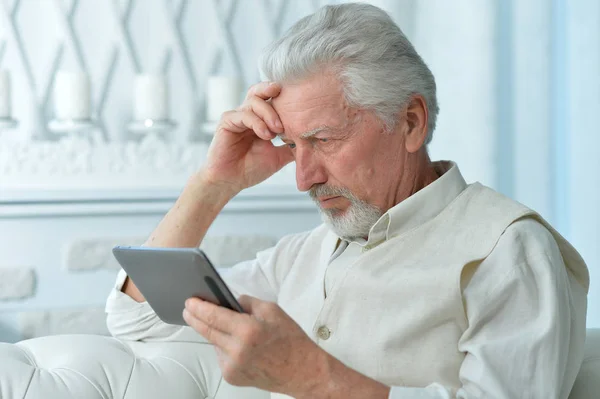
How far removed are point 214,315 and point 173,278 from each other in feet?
0.27

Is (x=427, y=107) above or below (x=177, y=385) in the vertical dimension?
above

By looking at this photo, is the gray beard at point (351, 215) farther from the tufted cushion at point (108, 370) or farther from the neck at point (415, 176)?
the tufted cushion at point (108, 370)

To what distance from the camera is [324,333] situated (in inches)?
50.0

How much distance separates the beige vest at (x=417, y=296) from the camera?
3.85ft

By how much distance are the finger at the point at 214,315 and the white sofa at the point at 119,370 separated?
0.33 metres

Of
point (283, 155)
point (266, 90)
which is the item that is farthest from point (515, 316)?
point (283, 155)

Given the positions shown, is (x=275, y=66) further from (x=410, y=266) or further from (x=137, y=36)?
(x=137, y=36)

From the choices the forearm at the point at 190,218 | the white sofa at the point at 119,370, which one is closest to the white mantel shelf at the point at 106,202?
the forearm at the point at 190,218

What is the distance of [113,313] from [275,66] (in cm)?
51

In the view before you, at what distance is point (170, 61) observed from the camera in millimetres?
2391

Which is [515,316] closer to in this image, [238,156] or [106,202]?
[238,156]

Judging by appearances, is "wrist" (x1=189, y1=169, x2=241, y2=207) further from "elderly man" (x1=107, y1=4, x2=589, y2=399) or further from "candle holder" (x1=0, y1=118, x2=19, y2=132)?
"candle holder" (x1=0, y1=118, x2=19, y2=132)

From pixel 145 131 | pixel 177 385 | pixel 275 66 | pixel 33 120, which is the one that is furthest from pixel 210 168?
pixel 33 120

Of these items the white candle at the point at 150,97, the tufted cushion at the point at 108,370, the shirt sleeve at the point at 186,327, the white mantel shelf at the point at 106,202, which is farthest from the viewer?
the white candle at the point at 150,97
